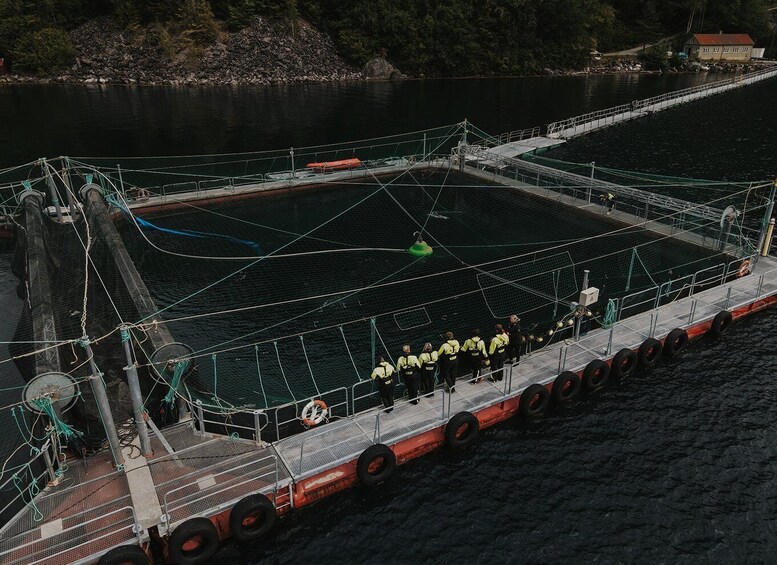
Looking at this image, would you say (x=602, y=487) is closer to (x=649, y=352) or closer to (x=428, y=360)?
(x=428, y=360)

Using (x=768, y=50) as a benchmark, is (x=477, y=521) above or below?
below

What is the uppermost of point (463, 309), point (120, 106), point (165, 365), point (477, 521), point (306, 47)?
point (306, 47)

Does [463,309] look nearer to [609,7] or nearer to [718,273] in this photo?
[718,273]

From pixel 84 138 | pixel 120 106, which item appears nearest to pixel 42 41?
pixel 120 106

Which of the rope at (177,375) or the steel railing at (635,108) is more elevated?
the steel railing at (635,108)

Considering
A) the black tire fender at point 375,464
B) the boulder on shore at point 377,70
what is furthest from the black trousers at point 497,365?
the boulder on shore at point 377,70

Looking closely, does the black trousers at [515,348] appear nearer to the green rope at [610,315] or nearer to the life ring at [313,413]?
the green rope at [610,315]

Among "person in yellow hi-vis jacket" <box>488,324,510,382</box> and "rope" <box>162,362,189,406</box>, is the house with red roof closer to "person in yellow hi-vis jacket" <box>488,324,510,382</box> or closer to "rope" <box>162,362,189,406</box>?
"person in yellow hi-vis jacket" <box>488,324,510,382</box>
